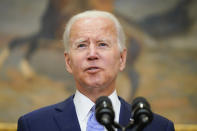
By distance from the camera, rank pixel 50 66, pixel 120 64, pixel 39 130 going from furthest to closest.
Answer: pixel 50 66 < pixel 120 64 < pixel 39 130

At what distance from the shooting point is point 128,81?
7387mm

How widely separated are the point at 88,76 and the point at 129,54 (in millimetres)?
4918

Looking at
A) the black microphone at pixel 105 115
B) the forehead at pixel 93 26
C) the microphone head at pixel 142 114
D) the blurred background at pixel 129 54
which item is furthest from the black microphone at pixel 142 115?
the blurred background at pixel 129 54

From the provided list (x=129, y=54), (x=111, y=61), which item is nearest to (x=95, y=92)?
(x=111, y=61)

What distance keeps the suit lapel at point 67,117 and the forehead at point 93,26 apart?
0.53 metres

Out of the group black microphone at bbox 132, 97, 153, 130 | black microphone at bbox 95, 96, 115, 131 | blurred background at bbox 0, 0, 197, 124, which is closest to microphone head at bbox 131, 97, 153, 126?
black microphone at bbox 132, 97, 153, 130

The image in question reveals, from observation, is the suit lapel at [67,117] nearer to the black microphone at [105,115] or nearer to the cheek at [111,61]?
the cheek at [111,61]

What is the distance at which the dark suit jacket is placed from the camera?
2.64 metres

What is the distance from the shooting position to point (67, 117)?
268 cm

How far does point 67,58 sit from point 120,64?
1.33ft

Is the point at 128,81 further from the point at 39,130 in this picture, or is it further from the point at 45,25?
the point at 39,130

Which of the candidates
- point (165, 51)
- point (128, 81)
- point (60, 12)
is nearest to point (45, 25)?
point (60, 12)

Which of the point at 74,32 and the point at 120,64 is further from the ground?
the point at 74,32

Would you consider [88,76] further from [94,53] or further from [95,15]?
[95,15]
